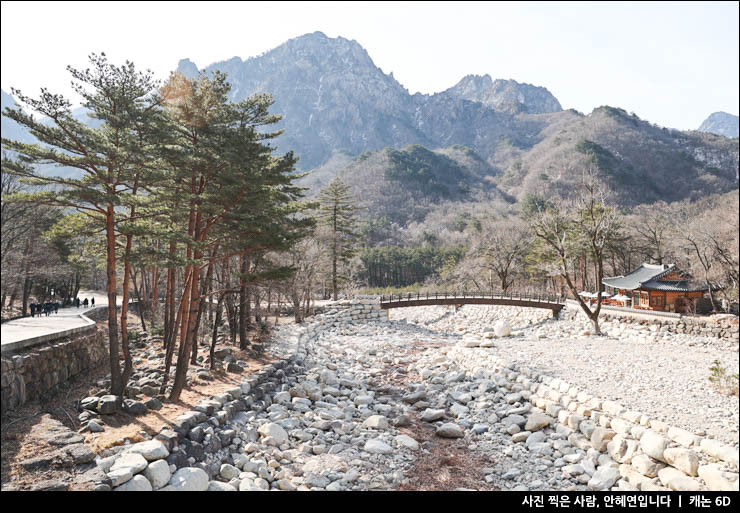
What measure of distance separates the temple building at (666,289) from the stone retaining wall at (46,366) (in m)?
24.4

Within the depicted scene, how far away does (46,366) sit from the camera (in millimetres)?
10094

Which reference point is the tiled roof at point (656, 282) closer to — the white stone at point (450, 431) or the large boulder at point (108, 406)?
the white stone at point (450, 431)

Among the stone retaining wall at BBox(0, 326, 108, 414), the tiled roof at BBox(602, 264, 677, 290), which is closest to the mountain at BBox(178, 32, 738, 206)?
the tiled roof at BBox(602, 264, 677, 290)

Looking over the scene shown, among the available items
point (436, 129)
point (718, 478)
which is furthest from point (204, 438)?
point (436, 129)

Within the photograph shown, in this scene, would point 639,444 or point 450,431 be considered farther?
point 450,431

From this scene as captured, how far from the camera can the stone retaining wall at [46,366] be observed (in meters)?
7.83

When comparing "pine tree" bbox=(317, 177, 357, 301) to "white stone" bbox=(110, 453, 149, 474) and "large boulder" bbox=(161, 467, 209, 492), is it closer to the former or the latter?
"large boulder" bbox=(161, 467, 209, 492)

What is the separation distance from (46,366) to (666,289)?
81.5ft

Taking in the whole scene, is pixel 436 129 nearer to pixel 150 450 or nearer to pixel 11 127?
pixel 11 127

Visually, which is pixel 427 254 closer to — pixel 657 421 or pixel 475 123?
pixel 657 421

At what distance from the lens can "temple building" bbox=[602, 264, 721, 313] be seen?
19.9 meters

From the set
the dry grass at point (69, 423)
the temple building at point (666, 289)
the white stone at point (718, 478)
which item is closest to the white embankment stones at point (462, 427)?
the white stone at point (718, 478)

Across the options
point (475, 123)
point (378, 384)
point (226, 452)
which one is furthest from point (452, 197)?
point (475, 123)
